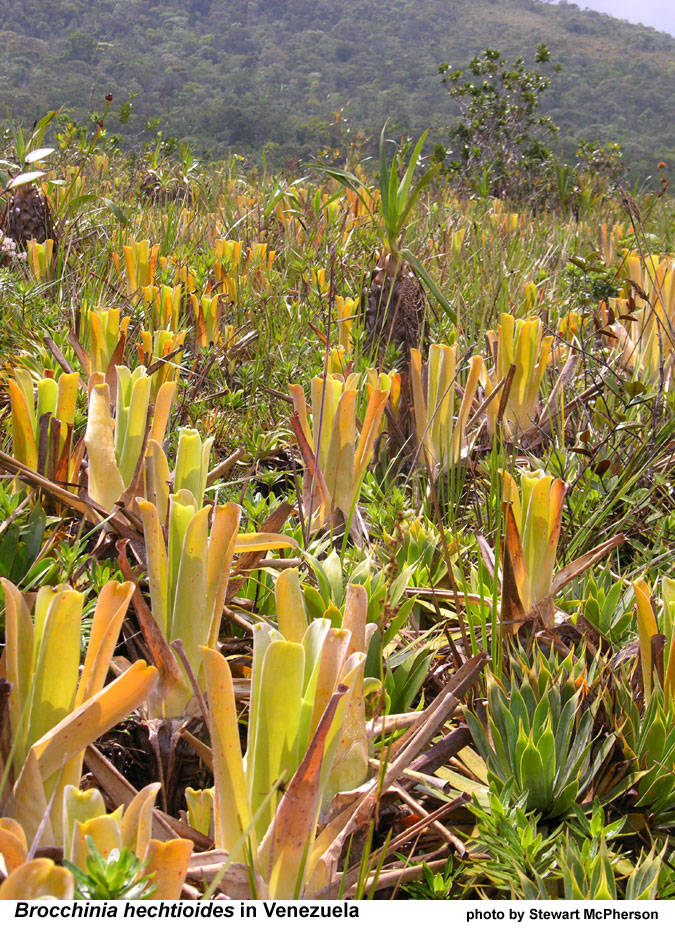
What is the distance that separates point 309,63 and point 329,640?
73456mm

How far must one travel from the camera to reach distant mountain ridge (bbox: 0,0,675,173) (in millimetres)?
35469

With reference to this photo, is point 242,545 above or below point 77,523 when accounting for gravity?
above

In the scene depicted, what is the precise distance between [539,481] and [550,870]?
52 centimetres

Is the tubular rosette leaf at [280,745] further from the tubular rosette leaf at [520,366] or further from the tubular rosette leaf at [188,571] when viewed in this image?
the tubular rosette leaf at [520,366]

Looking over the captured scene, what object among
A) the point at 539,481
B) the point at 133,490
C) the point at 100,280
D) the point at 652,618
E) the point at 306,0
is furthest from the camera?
the point at 306,0

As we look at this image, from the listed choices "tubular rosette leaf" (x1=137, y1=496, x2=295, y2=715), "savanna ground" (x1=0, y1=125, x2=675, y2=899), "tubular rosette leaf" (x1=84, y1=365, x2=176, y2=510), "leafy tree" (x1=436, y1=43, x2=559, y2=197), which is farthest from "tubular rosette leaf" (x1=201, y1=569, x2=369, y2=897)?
"leafy tree" (x1=436, y1=43, x2=559, y2=197)

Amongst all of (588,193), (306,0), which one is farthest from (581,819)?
(306,0)

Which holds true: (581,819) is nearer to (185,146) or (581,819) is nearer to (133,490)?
(133,490)

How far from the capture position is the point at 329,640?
71cm

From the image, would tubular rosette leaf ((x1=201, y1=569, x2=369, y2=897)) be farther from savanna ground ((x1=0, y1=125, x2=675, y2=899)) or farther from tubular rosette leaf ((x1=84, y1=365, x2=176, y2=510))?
tubular rosette leaf ((x1=84, y1=365, x2=176, y2=510))

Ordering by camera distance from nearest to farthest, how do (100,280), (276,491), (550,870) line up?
1. (550,870)
2. (276,491)
3. (100,280)

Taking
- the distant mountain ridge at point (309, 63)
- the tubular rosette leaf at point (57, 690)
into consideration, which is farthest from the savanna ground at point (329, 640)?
the distant mountain ridge at point (309, 63)

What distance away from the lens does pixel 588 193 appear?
7.89 metres

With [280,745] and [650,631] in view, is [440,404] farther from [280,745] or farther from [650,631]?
[280,745]
